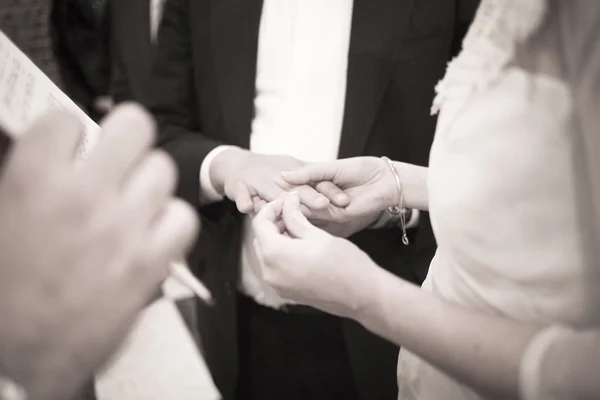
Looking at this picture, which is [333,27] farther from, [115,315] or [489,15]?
[115,315]

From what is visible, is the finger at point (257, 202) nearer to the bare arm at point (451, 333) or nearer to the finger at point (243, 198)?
the finger at point (243, 198)

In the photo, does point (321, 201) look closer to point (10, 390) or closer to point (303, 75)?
point (303, 75)

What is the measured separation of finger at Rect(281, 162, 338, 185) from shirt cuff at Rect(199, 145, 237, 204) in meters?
0.15

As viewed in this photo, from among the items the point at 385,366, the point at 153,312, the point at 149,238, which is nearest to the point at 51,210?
the point at 149,238

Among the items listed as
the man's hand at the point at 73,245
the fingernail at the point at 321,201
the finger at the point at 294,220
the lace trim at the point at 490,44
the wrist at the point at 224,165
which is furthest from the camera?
the wrist at the point at 224,165

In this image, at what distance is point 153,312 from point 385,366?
1.83 ft

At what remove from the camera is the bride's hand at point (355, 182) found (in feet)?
2.02

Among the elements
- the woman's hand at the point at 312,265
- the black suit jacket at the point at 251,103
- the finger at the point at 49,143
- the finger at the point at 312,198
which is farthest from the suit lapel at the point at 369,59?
the finger at the point at 49,143

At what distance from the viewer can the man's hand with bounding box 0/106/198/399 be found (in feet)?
0.84

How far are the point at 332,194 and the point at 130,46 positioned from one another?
62cm

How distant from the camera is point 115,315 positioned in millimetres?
273

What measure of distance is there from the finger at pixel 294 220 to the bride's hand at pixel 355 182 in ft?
0.28

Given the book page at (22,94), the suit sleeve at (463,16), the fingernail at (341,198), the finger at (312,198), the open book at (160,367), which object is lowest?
the open book at (160,367)

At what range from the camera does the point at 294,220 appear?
49cm
